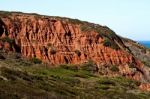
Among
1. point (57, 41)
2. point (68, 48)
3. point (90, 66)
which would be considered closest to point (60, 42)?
point (57, 41)

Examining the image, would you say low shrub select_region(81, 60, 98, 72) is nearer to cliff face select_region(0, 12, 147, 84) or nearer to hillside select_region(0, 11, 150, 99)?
hillside select_region(0, 11, 150, 99)

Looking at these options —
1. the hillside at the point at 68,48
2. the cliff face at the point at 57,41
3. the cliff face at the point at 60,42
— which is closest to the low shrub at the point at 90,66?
the hillside at the point at 68,48

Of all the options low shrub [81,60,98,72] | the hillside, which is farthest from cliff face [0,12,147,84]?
low shrub [81,60,98,72]

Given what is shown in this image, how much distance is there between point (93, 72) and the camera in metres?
81.1

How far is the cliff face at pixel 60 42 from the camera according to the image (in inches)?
3201

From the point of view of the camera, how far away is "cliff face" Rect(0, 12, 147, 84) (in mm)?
81312

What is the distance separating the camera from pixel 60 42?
8538 centimetres

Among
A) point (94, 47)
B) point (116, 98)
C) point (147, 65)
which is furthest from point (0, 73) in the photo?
point (147, 65)

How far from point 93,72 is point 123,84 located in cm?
1015

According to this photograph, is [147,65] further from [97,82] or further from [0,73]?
[0,73]

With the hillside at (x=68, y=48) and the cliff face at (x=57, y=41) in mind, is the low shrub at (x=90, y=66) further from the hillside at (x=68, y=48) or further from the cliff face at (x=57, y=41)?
the cliff face at (x=57, y=41)

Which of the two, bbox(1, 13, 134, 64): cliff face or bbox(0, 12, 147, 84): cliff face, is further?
bbox(1, 13, 134, 64): cliff face

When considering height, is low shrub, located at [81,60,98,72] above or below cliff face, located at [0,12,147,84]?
below

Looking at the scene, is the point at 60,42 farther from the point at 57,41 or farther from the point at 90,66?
the point at 90,66
